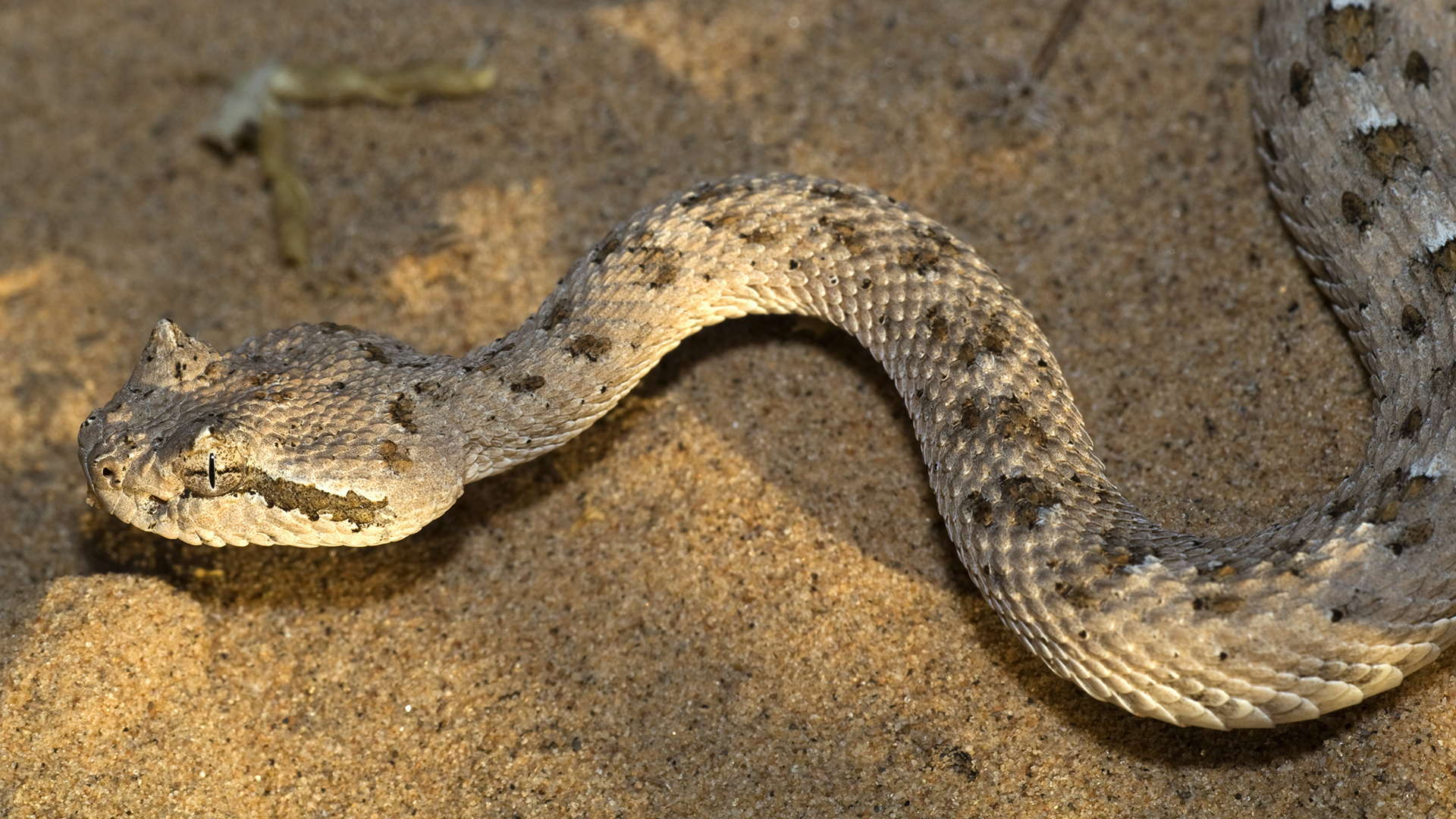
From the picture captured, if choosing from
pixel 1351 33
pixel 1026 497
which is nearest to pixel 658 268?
pixel 1026 497

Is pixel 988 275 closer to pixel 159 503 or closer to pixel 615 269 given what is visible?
pixel 615 269

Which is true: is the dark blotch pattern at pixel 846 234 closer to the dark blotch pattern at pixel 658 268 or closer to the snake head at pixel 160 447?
the dark blotch pattern at pixel 658 268

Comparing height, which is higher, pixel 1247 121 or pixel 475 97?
pixel 1247 121

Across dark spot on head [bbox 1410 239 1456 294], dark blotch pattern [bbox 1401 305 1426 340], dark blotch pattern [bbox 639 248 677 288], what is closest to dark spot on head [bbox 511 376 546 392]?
dark blotch pattern [bbox 639 248 677 288]

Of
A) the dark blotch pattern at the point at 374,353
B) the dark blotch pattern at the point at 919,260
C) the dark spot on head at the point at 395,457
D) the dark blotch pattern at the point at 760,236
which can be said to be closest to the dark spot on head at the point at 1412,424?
the dark blotch pattern at the point at 919,260

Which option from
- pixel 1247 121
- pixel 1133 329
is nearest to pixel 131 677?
pixel 1133 329

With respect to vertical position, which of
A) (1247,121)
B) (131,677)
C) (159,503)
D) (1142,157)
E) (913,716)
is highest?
(1247,121)
